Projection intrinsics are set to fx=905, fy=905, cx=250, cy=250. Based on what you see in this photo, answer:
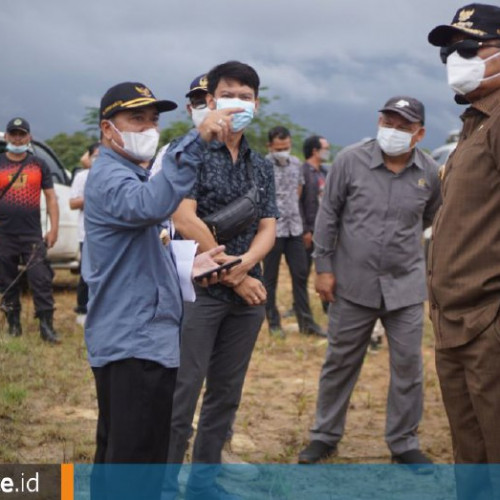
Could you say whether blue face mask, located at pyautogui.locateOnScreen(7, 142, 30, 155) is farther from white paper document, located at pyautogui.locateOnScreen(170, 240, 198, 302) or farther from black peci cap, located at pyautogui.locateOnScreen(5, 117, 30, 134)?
white paper document, located at pyautogui.locateOnScreen(170, 240, 198, 302)

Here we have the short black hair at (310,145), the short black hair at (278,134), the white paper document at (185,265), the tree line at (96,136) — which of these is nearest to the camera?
the white paper document at (185,265)

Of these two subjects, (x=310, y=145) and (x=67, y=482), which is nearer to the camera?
(x=67, y=482)

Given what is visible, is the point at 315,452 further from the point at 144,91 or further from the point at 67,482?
the point at 144,91

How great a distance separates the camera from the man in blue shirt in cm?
341

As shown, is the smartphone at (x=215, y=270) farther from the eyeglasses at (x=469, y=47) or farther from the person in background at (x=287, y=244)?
the person in background at (x=287, y=244)

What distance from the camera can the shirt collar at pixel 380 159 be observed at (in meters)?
5.33

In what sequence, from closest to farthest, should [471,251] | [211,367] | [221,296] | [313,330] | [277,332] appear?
1. [471,251]
2. [221,296]
3. [211,367]
4. [277,332]
5. [313,330]

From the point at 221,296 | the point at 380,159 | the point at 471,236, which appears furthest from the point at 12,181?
the point at 471,236

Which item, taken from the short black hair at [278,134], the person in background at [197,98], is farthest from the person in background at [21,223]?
the person in background at [197,98]

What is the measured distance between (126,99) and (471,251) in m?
1.44

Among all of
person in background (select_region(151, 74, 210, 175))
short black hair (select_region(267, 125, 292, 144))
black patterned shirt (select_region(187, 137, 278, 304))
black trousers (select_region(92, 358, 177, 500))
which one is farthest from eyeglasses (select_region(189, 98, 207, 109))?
short black hair (select_region(267, 125, 292, 144))

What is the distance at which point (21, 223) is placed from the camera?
843cm

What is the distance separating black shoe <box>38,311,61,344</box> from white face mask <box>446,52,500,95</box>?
5.53m

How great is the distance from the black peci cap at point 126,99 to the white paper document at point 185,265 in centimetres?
58
